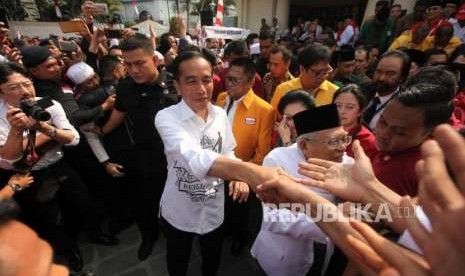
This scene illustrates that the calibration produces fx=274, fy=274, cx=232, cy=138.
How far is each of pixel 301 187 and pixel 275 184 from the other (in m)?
0.13

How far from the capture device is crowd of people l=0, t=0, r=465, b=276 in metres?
0.84

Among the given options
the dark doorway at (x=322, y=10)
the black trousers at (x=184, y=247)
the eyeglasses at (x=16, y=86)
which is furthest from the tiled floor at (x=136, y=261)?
the dark doorway at (x=322, y=10)

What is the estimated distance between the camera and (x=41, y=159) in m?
2.49

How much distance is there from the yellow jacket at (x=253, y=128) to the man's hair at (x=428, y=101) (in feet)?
4.86

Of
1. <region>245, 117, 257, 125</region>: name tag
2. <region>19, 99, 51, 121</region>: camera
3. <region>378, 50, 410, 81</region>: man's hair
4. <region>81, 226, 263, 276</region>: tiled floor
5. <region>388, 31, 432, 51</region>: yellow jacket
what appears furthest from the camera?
<region>388, 31, 432, 51</region>: yellow jacket

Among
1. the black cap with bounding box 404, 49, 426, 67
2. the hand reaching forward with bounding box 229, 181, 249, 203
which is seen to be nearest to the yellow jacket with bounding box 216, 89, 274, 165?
the hand reaching forward with bounding box 229, 181, 249, 203

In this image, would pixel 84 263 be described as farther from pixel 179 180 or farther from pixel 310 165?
pixel 310 165

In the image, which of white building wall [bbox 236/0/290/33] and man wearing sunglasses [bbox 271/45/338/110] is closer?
man wearing sunglasses [bbox 271/45/338/110]

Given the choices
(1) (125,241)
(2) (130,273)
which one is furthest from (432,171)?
(1) (125,241)

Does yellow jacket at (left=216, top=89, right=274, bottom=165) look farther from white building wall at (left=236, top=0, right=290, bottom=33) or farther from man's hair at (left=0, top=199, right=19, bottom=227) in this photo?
white building wall at (left=236, top=0, right=290, bottom=33)

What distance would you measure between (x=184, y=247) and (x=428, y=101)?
6.59 ft

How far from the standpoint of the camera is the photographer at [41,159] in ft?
7.04

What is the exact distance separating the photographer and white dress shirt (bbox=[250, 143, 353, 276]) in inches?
74.0

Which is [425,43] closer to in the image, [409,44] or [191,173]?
[409,44]
